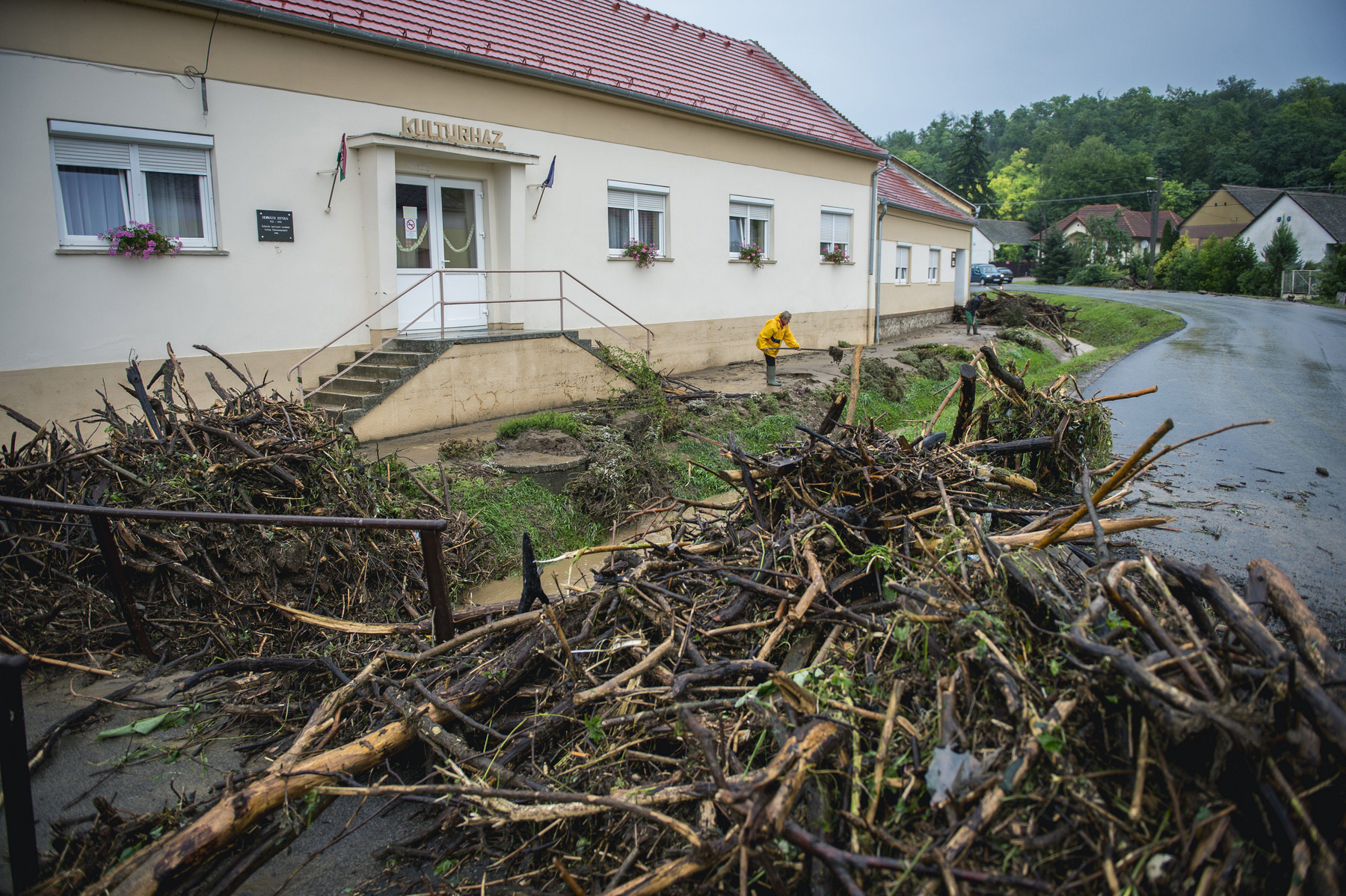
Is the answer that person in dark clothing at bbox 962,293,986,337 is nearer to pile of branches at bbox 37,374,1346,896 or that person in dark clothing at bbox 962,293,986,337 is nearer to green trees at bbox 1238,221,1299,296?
green trees at bbox 1238,221,1299,296

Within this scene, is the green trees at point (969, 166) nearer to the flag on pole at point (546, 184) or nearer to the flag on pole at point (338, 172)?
the flag on pole at point (546, 184)

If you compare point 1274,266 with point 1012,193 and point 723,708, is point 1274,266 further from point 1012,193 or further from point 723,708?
point 1012,193

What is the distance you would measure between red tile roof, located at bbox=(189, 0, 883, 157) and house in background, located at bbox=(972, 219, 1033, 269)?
179 feet

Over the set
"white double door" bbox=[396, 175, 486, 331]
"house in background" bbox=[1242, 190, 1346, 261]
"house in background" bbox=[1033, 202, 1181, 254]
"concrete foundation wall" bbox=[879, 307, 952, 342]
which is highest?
"house in background" bbox=[1033, 202, 1181, 254]

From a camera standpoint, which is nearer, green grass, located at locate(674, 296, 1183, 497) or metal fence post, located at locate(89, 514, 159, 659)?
metal fence post, located at locate(89, 514, 159, 659)

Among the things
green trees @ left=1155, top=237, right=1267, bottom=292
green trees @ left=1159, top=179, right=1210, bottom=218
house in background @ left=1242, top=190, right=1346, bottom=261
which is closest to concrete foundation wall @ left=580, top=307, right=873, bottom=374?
green trees @ left=1155, top=237, right=1267, bottom=292

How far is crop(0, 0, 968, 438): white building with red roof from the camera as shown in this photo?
30.2ft

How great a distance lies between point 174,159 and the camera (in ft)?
32.7

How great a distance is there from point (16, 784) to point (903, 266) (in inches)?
1045

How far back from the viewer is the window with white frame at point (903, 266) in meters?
25.8

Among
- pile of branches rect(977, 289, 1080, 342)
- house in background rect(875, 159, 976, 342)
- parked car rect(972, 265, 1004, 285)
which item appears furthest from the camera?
parked car rect(972, 265, 1004, 285)

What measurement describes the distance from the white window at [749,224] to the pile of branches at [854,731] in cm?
1422

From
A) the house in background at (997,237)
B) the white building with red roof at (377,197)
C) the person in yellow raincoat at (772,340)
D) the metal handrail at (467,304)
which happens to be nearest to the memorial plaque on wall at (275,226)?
the white building with red roof at (377,197)

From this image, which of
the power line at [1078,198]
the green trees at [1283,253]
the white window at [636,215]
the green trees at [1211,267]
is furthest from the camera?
the power line at [1078,198]
